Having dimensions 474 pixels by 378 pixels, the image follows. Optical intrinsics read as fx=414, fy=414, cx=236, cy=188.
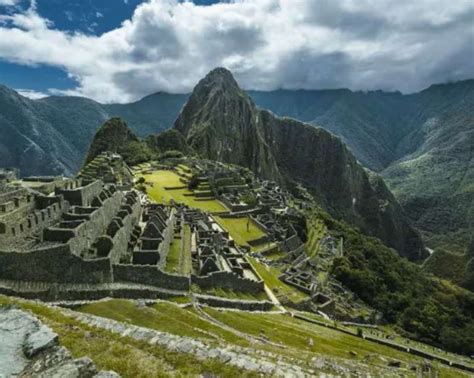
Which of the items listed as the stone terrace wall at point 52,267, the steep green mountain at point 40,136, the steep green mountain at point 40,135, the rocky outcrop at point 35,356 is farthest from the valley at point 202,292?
the steep green mountain at point 40,135

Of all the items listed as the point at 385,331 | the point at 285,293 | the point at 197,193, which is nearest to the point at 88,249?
the point at 285,293

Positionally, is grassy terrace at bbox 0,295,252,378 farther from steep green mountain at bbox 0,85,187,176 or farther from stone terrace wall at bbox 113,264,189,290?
steep green mountain at bbox 0,85,187,176

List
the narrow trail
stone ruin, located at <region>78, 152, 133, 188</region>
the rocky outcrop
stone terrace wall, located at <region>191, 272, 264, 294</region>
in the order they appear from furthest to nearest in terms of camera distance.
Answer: stone ruin, located at <region>78, 152, 133, 188</region> → stone terrace wall, located at <region>191, 272, 264, 294</region> → the narrow trail → the rocky outcrop

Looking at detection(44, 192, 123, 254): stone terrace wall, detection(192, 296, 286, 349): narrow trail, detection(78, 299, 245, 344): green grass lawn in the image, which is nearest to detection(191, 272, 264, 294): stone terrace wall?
detection(192, 296, 286, 349): narrow trail

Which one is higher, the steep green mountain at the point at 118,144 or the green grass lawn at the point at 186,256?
the steep green mountain at the point at 118,144

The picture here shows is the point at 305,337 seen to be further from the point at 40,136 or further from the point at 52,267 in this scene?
the point at 40,136

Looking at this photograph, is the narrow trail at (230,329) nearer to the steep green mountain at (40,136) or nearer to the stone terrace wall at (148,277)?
the stone terrace wall at (148,277)
